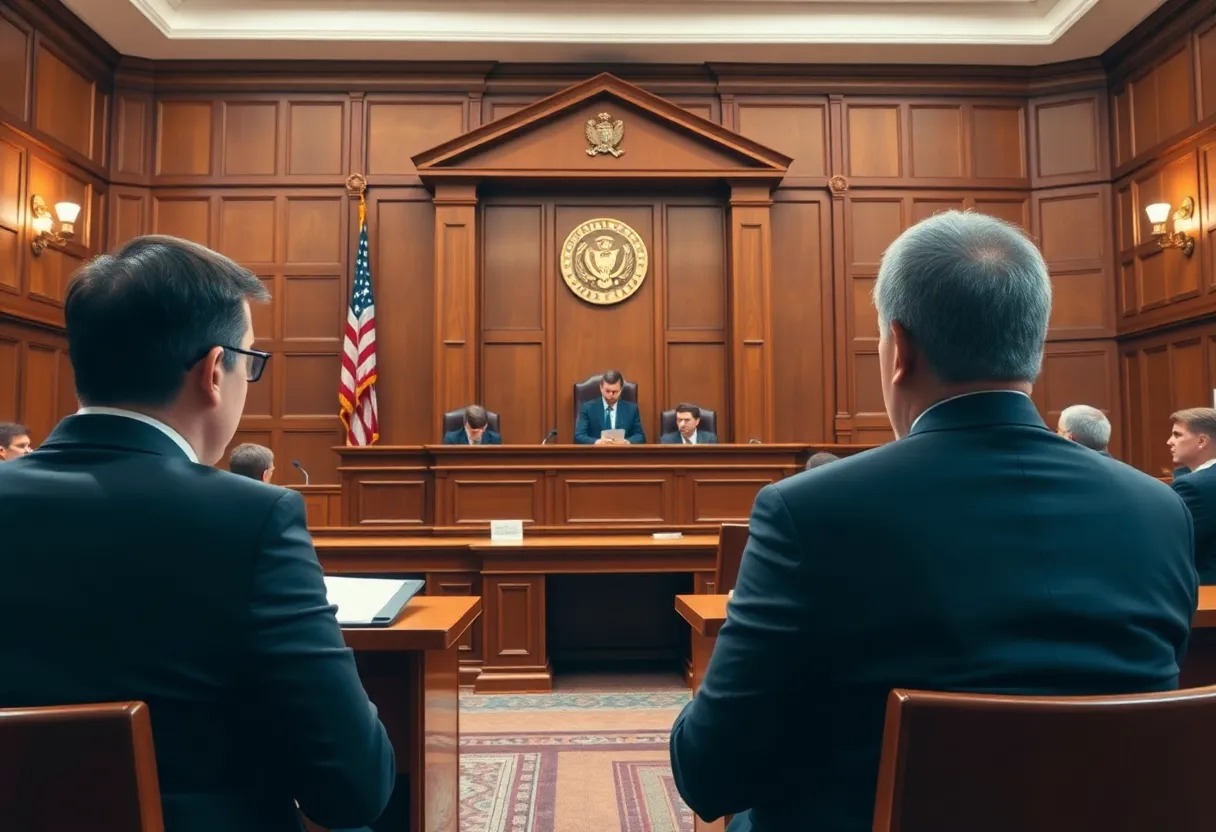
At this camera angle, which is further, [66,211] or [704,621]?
[66,211]

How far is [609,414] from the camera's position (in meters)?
7.14

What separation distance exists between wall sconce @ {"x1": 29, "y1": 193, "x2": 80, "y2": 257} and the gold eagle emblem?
4.13 m

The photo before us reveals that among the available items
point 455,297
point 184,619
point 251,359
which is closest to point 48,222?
point 455,297

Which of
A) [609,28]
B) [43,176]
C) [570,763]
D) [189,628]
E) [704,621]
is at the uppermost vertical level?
[609,28]

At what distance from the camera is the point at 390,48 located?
26.2ft

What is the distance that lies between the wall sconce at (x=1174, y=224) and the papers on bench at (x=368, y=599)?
741 centimetres

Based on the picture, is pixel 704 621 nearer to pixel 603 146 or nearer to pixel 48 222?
pixel 603 146

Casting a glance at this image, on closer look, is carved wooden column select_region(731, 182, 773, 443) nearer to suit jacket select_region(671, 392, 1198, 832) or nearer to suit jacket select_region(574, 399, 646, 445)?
suit jacket select_region(574, 399, 646, 445)

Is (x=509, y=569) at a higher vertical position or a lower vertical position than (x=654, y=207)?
lower

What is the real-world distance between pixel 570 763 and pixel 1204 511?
233 cm

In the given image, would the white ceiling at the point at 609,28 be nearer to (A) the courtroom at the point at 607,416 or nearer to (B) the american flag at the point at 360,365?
(A) the courtroom at the point at 607,416

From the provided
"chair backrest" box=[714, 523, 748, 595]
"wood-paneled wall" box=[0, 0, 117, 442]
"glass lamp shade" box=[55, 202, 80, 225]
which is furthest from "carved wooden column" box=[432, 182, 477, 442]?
"chair backrest" box=[714, 523, 748, 595]

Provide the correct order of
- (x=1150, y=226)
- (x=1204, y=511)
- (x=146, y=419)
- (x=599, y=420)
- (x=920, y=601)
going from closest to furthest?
(x=920, y=601) < (x=146, y=419) < (x=1204, y=511) < (x=599, y=420) < (x=1150, y=226)

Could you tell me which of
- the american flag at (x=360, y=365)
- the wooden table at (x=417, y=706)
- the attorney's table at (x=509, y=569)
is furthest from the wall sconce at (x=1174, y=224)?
the wooden table at (x=417, y=706)
